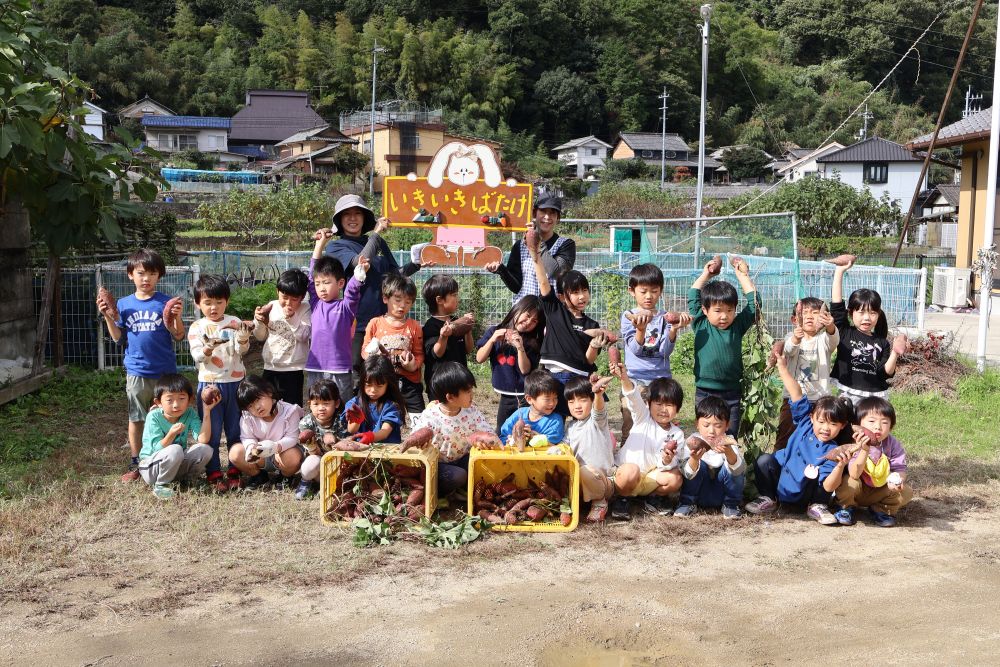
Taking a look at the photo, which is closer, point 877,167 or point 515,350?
point 515,350

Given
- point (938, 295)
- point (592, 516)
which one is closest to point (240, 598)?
point (592, 516)

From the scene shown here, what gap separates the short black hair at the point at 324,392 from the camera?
4.74 meters

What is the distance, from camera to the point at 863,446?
172 inches

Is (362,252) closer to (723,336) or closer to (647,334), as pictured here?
(647,334)

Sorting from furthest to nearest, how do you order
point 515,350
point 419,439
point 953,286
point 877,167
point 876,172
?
point 876,172, point 877,167, point 953,286, point 515,350, point 419,439

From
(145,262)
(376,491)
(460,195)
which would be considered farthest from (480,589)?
(460,195)

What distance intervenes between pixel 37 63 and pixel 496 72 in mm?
52978

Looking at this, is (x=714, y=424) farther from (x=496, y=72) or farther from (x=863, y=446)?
(x=496, y=72)

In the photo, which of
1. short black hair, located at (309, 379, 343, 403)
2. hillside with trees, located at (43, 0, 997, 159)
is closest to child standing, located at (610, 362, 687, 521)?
short black hair, located at (309, 379, 343, 403)

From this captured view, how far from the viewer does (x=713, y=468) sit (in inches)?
184

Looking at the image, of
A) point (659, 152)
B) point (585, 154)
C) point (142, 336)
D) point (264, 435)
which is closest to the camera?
point (264, 435)

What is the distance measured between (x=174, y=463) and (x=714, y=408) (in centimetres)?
300

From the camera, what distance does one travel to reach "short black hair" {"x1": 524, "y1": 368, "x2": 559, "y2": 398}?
15.2 ft

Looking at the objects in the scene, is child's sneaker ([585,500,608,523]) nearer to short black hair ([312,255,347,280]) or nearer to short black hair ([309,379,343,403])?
short black hair ([309,379,343,403])
